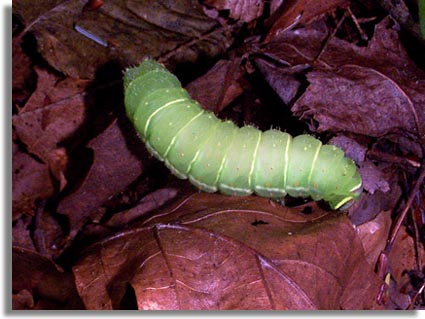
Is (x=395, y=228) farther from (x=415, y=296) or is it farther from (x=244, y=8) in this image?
(x=244, y=8)

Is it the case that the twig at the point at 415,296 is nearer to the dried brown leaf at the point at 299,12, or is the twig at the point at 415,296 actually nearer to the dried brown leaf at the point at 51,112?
the dried brown leaf at the point at 299,12

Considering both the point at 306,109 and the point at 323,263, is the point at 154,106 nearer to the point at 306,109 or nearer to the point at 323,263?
the point at 306,109

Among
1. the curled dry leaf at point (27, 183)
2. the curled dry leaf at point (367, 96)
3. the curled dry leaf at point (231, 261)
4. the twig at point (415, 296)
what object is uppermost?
the curled dry leaf at point (367, 96)

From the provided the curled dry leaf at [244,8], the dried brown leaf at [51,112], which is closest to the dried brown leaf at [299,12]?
the curled dry leaf at [244,8]

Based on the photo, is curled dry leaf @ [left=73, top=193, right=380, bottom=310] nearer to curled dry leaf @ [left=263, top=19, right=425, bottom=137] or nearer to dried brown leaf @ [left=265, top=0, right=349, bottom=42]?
curled dry leaf @ [left=263, top=19, right=425, bottom=137]

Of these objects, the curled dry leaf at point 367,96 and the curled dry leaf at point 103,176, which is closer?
the curled dry leaf at point 367,96

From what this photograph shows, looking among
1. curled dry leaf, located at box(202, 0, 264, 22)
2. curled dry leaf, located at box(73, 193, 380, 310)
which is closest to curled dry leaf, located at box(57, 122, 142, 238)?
curled dry leaf, located at box(73, 193, 380, 310)
